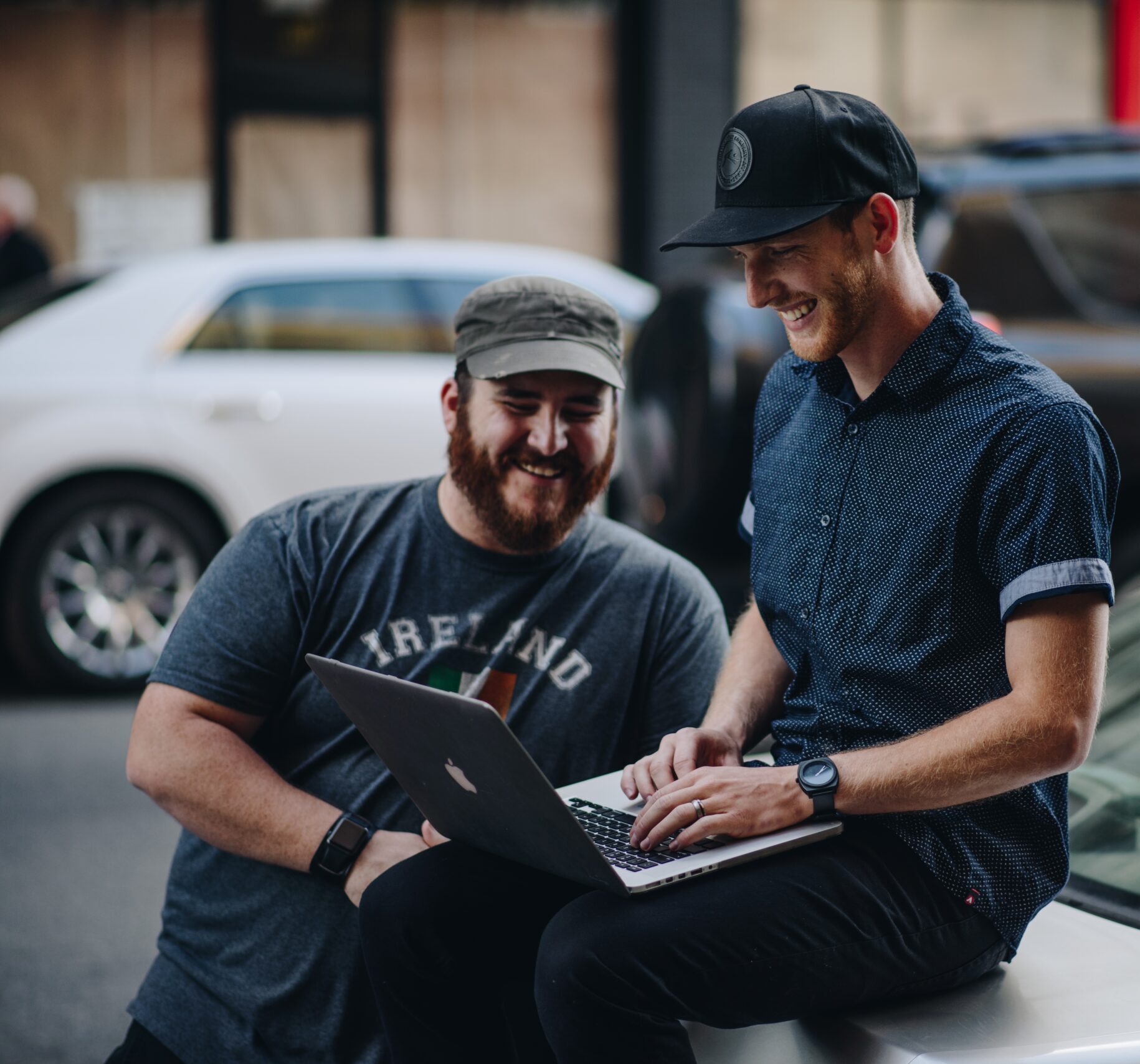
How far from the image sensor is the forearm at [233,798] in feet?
7.97

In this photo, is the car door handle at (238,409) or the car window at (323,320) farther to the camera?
the car window at (323,320)

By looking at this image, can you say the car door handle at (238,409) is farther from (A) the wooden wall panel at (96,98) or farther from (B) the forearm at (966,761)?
(B) the forearm at (966,761)

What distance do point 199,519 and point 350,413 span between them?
76 cm

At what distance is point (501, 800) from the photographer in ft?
6.44

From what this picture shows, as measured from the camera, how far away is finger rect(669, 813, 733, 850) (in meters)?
1.98

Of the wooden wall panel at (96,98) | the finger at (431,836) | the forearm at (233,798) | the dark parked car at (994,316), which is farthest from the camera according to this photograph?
the wooden wall panel at (96,98)

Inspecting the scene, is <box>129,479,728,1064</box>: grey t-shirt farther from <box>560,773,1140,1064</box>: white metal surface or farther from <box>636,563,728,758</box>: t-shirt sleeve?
<box>560,773,1140,1064</box>: white metal surface

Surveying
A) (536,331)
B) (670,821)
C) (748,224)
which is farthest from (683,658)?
(748,224)

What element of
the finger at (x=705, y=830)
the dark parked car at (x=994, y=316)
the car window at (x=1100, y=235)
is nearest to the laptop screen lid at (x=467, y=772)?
the finger at (x=705, y=830)

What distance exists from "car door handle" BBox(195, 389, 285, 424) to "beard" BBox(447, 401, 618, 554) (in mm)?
4211

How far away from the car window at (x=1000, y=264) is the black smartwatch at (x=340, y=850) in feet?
11.7

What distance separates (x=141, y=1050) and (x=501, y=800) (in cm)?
95

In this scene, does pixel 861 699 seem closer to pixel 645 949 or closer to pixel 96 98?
pixel 645 949

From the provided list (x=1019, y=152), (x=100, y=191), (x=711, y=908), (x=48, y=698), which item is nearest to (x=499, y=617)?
(x=711, y=908)
